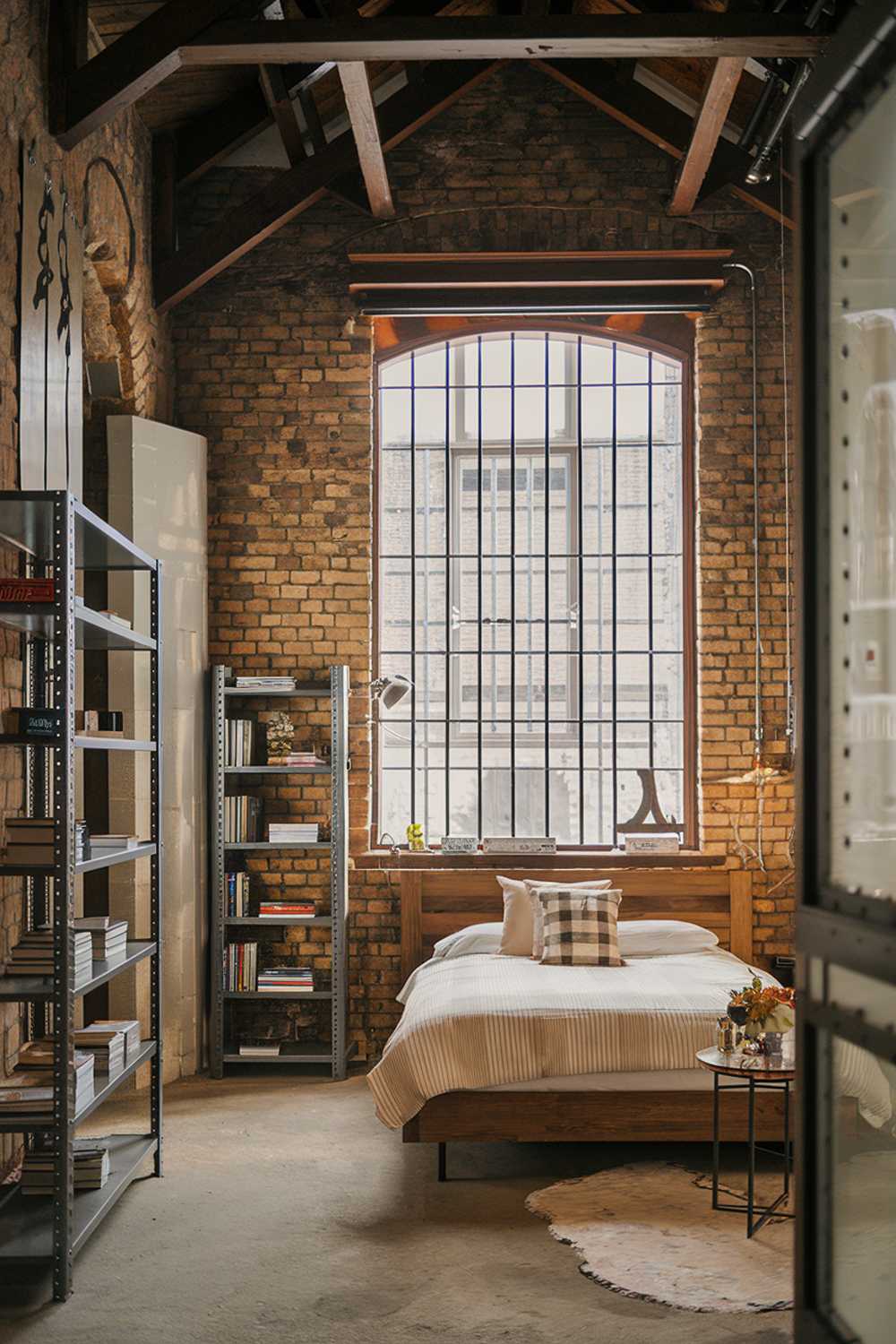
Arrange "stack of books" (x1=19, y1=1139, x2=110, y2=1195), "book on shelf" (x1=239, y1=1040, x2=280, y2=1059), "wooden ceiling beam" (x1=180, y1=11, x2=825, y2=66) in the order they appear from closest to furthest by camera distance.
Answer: "stack of books" (x1=19, y1=1139, x2=110, y2=1195), "wooden ceiling beam" (x1=180, y1=11, x2=825, y2=66), "book on shelf" (x1=239, y1=1040, x2=280, y2=1059)

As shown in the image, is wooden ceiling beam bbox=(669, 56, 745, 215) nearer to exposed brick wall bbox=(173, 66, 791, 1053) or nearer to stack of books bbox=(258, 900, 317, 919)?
exposed brick wall bbox=(173, 66, 791, 1053)

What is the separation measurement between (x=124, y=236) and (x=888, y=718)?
18.0ft

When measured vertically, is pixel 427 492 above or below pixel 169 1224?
above

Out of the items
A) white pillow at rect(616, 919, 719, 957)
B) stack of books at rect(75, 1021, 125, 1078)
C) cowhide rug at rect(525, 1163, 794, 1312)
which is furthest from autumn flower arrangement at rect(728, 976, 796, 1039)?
stack of books at rect(75, 1021, 125, 1078)

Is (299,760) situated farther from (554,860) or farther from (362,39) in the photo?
(362,39)

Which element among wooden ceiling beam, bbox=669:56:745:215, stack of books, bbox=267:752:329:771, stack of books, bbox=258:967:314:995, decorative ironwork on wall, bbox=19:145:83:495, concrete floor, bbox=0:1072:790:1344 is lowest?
concrete floor, bbox=0:1072:790:1344

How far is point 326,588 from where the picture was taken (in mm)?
7707

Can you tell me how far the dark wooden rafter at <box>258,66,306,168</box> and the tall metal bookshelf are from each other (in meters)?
2.86

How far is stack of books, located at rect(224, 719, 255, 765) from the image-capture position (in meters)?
7.33

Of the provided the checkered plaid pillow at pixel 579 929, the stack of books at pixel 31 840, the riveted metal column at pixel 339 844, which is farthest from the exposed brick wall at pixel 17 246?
the checkered plaid pillow at pixel 579 929

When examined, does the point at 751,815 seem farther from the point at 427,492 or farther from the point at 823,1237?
the point at 823,1237

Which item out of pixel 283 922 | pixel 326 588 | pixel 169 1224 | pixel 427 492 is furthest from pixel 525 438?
pixel 169 1224

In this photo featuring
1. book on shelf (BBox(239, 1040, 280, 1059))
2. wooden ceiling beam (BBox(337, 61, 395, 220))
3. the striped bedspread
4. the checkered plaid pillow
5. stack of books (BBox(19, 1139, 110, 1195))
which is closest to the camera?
stack of books (BBox(19, 1139, 110, 1195))

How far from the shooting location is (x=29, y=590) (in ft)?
14.0
